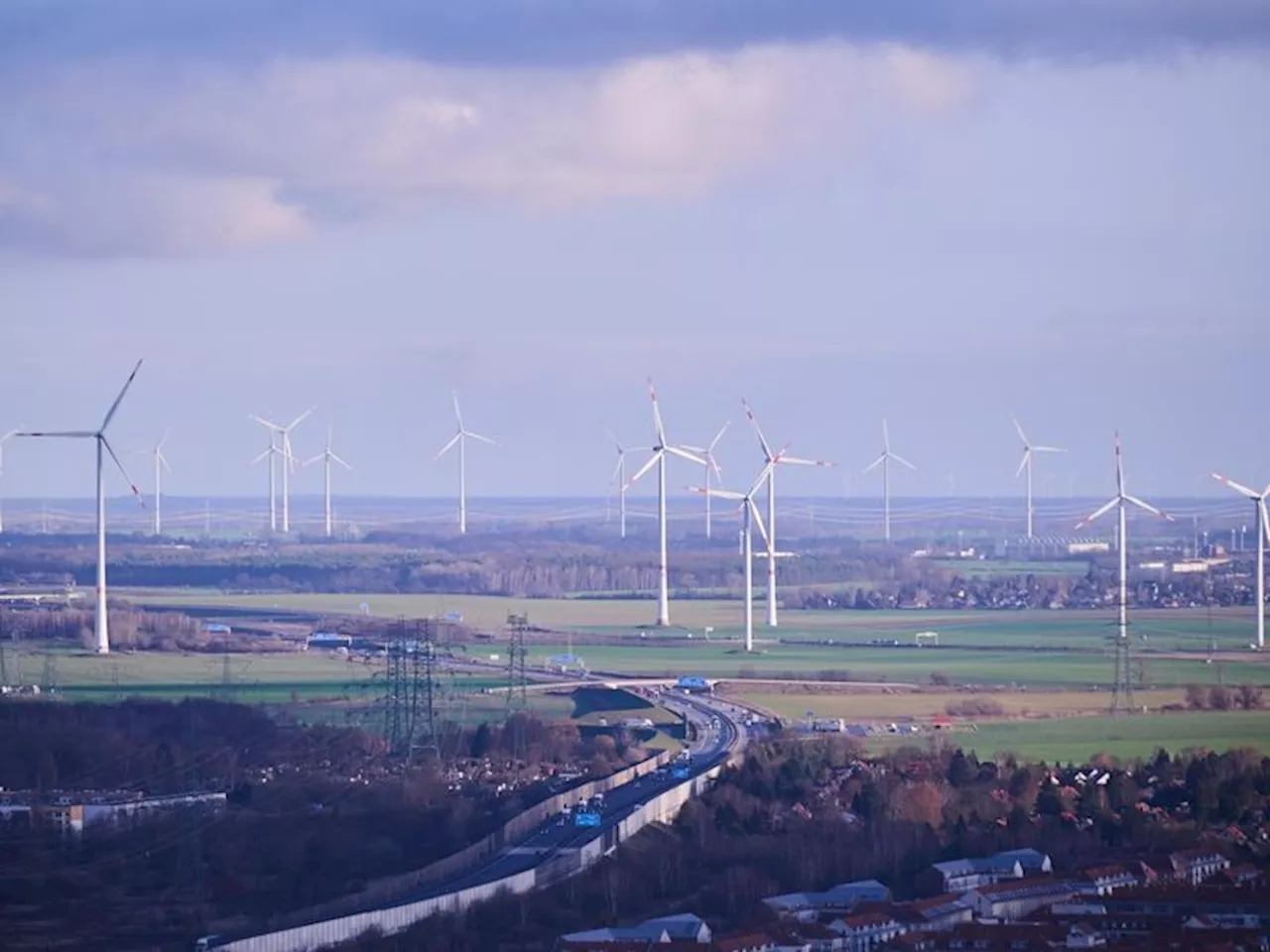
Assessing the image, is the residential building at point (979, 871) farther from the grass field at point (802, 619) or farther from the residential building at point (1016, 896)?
the grass field at point (802, 619)

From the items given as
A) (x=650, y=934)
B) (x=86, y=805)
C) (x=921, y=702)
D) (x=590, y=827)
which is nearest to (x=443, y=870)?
(x=590, y=827)

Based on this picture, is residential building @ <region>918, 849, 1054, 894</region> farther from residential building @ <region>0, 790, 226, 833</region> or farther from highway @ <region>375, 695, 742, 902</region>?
residential building @ <region>0, 790, 226, 833</region>

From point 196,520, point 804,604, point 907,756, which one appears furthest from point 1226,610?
point 196,520

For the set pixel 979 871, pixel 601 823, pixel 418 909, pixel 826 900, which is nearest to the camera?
pixel 826 900

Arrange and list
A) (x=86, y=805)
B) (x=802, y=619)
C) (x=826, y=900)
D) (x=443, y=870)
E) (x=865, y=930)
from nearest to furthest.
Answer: (x=865, y=930)
(x=826, y=900)
(x=443, y=870)
(x=86, y=805)
(x=802, y=619)

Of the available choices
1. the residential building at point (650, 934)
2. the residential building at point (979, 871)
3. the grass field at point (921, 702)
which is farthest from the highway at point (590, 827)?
the residential building at point (979, 871)

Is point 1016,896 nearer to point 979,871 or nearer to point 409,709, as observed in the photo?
point 979,871

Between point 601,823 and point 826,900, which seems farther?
point 601,823

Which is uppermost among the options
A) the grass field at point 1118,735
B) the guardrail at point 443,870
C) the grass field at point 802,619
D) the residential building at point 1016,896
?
the grass field at point 802,619
